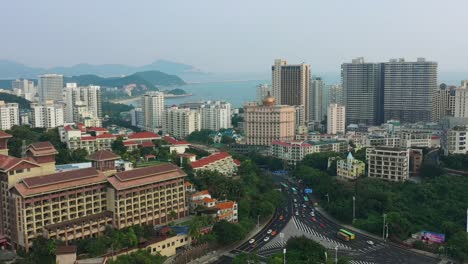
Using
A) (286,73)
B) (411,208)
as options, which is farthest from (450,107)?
(411,208)

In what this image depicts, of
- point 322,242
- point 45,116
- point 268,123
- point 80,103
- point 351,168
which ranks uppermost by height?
point 80,103

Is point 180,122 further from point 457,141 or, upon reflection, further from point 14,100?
point 457,141

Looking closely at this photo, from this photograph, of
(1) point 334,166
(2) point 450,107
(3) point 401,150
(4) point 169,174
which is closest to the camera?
(4) point 169,174

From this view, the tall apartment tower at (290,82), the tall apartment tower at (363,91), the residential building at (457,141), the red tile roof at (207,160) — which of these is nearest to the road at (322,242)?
the red tile roof at (207,160)

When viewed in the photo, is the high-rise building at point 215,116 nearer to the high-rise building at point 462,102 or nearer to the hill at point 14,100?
the hill at point 14,100

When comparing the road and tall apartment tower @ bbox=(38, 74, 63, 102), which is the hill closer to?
tall apartment tower @ bbox=(38, 74, 63, 102)

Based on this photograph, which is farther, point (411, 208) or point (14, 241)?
point (411, 208)

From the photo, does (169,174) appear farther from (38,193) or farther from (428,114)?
(428,114)

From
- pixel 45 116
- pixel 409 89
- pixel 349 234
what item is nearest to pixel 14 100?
pixel 45 116
